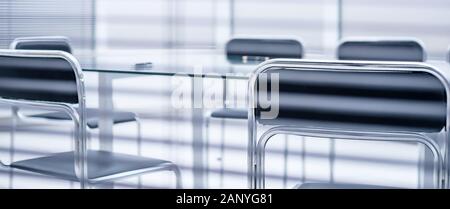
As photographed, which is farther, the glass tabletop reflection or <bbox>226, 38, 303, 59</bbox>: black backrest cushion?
<bbox>226, 38, 303, 59</bbox>: black backrest cushion

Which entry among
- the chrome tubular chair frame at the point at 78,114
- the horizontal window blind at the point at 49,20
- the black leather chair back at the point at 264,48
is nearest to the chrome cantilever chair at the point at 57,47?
the black leather chair back at the point at 264,48

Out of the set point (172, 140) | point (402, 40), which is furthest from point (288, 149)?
point (402, 40)

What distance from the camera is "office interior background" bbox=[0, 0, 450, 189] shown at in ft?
7.93

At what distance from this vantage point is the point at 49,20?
441cm

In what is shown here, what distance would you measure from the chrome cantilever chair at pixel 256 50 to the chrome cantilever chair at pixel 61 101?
2.35 feet

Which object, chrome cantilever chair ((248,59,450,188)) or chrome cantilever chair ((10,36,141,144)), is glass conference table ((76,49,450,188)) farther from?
chrome cantilever chair ((248,59,450,188))

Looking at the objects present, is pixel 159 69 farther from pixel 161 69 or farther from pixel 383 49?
pixel 383 49

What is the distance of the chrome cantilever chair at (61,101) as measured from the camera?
1.54m

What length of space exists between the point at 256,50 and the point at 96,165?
3.74 feet

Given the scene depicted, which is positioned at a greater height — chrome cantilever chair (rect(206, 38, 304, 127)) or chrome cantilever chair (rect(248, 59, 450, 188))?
chrome cantilever chair (rect(206, 38, 304, 127))

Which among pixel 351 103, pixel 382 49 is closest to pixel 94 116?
pixel 382 49

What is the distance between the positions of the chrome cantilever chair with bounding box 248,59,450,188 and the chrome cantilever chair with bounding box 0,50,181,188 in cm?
47

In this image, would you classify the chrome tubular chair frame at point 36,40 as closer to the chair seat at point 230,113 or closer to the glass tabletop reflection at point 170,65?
the glass tabletop reflection at point 170,65

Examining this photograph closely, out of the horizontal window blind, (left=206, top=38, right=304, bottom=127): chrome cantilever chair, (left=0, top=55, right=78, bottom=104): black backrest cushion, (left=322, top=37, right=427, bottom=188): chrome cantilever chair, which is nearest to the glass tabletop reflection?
(left=0, top=55, right=78, bottom=104): black backrest cushion
